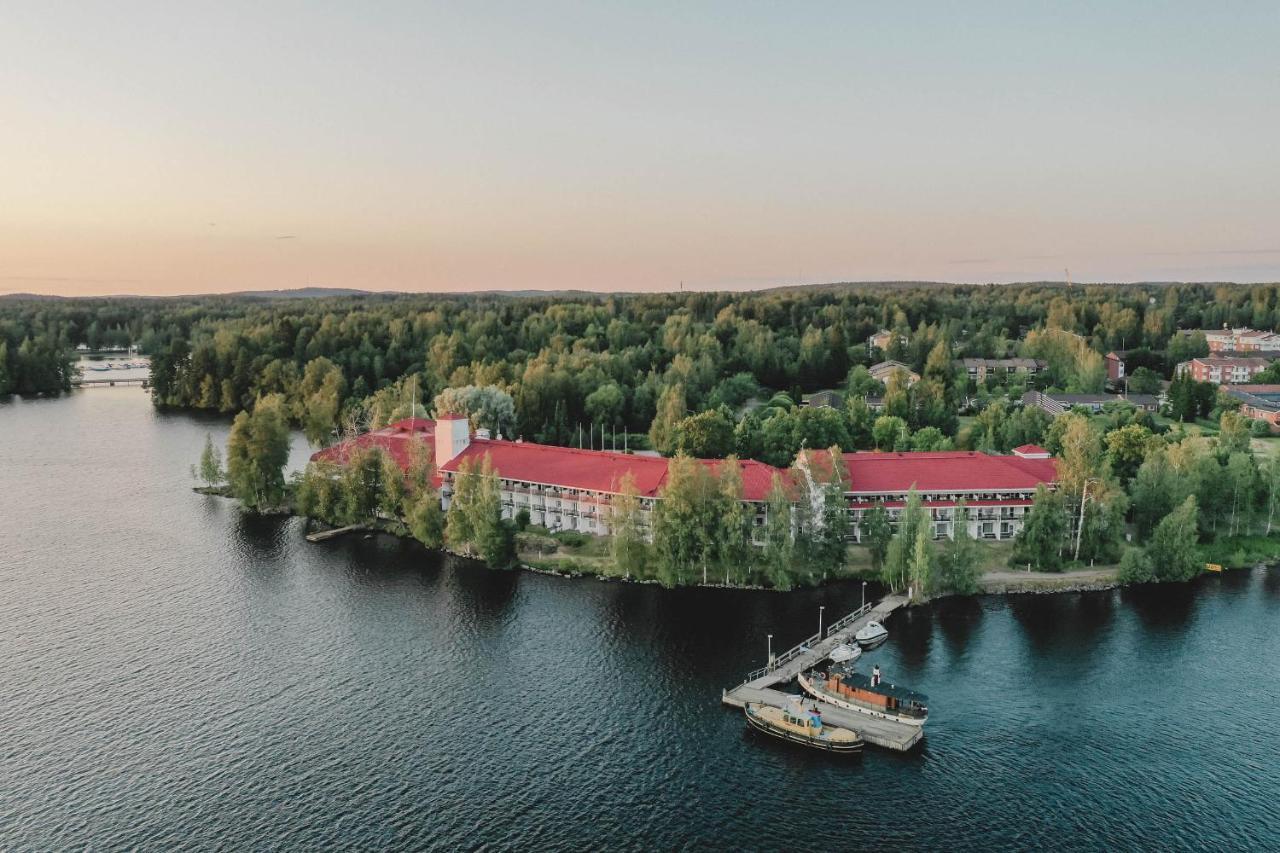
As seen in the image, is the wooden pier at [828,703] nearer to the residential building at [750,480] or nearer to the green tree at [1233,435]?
the residential building at [750,480]

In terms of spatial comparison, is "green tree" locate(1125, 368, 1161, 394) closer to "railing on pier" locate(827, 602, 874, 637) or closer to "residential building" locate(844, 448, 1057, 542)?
"residential building" locate(844, 448, 1057, 542)

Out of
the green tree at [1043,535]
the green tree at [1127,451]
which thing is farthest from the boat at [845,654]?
the green tree at [1127,451]

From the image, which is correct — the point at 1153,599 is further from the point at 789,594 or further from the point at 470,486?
the point at 470,486

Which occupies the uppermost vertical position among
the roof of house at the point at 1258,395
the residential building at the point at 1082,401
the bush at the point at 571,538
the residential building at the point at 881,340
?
the residential building at the point at 881,340

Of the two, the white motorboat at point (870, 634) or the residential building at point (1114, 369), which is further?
the residential building at point (1114, 369)

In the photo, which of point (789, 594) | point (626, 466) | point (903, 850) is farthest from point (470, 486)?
point (903, 850)

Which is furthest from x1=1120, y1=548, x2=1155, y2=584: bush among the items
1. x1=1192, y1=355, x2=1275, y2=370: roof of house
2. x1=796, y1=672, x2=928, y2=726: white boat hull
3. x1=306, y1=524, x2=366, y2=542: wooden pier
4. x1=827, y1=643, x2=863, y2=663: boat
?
x1=1192, y1=355, x2=1275, y2=370: roof of house
